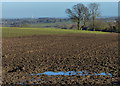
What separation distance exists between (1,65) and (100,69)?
17.5 feet

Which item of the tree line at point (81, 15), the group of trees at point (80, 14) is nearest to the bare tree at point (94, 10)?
the tree line at point (81, 15)

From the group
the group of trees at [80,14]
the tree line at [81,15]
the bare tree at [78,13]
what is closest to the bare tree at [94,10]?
the tree line at [81,15]

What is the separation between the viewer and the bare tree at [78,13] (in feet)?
249

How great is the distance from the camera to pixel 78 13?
249 ft

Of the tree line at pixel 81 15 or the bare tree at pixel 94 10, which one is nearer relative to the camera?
the tree line at pixel 81 15

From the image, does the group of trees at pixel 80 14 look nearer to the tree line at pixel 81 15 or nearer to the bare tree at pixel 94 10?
the tree line at pixel 81 15

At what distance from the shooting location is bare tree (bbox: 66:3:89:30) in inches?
2982

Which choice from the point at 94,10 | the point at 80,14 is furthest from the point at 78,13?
the point at 94,10

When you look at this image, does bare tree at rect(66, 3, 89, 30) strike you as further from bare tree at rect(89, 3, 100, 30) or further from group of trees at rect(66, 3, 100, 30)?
bare tree at rect(89, 3, 100, 30)

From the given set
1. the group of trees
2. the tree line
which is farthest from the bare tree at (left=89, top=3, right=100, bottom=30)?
the group of trees

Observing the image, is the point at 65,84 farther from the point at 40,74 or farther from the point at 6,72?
the point at 6,72

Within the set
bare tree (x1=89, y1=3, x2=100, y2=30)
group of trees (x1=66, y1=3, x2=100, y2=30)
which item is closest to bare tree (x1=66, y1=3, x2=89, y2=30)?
group of trees (x1=66, y1=3, x2=100, y2=30)

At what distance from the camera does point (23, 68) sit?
1302 cm

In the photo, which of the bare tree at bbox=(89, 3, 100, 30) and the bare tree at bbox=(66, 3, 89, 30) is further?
the bare tree at bbox=(89, 3, 100, 30)
